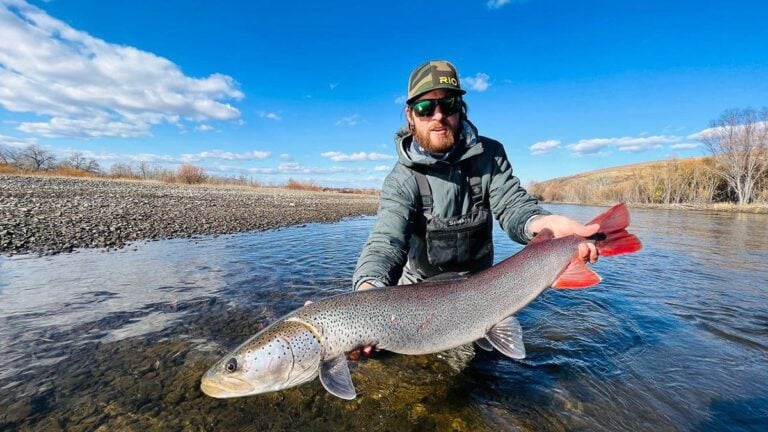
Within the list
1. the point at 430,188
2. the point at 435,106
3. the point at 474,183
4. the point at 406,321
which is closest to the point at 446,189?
the point at 430,188

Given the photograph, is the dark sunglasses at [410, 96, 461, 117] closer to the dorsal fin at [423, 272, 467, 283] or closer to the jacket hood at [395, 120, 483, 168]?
the jacket hood at [395, 120, 483, 168]

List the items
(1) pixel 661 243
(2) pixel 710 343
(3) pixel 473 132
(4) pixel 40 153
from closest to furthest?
(3) pixel 473 132, (2) pixel 710 343, (1) pixel 661 243, (4) pixel 40 153

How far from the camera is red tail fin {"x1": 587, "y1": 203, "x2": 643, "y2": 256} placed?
296 cm

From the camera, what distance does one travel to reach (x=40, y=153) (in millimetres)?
54156

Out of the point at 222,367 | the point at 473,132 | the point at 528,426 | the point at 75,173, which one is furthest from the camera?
the point at 75,173

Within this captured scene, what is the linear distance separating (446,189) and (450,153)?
0.40 m

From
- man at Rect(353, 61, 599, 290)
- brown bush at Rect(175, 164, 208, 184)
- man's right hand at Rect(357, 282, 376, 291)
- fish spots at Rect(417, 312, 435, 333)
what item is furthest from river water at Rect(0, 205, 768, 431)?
brown bush at Rect(175, 164, 208, 184)

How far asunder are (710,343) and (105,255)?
10.9 m

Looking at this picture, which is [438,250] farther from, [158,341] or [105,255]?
[105,255]

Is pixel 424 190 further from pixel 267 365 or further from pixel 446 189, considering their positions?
pixel 267 365

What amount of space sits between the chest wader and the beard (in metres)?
0.31

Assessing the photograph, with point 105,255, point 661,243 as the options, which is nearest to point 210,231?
point 105,255

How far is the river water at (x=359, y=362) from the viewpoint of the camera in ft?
9.27

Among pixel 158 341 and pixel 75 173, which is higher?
pixel 75 173
